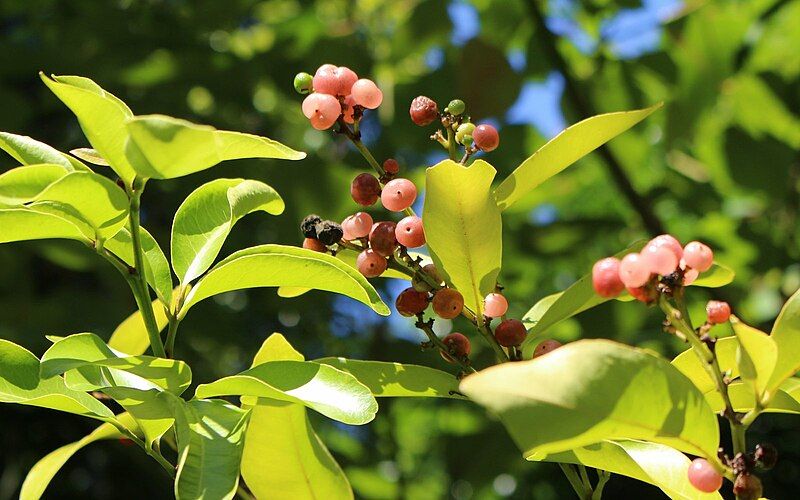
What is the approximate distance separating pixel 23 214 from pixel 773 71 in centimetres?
201

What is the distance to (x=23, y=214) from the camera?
0.65 m

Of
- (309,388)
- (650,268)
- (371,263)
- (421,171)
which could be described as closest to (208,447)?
(309,388)

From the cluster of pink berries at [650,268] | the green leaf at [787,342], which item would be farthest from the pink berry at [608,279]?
the green leaf at [787,342]

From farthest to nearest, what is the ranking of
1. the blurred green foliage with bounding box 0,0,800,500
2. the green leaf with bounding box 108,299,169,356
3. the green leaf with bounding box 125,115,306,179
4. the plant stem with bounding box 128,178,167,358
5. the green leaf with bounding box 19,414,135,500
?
the blurred green foliage with bounding box 0,0,800,500, the green leaf with bounding box 108,299,169,356, the green leaf with bounding box 19,414,135,500, the plant stem with bounding box 128,178,167,358, the green leaf with bounding box 125,115,306,179

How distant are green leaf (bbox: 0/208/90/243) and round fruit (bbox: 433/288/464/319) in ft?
0.85

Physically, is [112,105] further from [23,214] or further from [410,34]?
[410,34]

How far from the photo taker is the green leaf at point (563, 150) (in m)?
0.69

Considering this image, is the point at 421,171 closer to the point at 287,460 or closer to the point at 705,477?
the point at 287,460

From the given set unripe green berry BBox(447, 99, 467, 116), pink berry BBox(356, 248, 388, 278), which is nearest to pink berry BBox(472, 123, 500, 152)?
unripe green berry BBox(447, 99, 467, 116)

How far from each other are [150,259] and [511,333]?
32 centimetres

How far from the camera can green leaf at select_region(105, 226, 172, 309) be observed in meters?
0.76

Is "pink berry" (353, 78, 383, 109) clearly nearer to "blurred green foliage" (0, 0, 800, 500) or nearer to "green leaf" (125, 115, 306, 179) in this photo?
"green leaf" (125, 115, 306, 179)

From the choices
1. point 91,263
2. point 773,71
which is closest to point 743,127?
point 773,71

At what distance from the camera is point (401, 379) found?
716 millimetres
